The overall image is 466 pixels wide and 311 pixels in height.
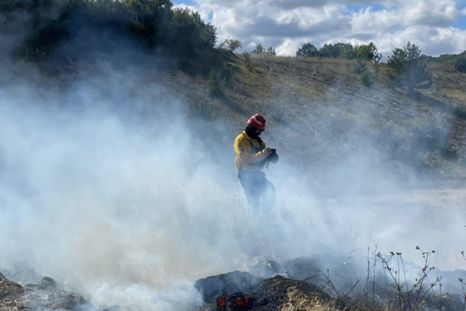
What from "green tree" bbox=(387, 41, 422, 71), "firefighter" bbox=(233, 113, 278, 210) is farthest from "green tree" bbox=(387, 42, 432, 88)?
"firefighter" bbox=(233, 113, 278, 210)

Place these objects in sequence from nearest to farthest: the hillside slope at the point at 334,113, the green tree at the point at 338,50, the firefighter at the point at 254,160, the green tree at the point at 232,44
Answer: the firefighter at the point at 254,160 → the hillside slope at the point at 334,113 → the green tree at the point at 232,44 → the green tree at the point at 338,50

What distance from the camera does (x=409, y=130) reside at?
53.3ft

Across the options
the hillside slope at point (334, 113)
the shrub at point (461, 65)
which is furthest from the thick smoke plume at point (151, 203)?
the shrub at point (461, 65)

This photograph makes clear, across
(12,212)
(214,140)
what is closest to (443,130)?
(214,140)

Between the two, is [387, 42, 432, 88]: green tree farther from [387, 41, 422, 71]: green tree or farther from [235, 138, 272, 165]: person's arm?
[235, 138, 272, 165]: person's arm

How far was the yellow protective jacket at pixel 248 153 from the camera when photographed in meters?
6.63

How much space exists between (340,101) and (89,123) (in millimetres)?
10780

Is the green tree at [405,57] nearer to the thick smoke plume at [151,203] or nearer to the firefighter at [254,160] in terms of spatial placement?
the thick smoke plume at [151,203]

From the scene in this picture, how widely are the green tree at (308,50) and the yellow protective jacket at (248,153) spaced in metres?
29.8

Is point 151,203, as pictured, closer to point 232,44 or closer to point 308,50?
point 232,44

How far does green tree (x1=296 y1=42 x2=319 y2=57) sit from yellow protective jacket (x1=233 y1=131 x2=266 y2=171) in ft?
97.9

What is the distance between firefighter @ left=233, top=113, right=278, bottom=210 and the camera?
21.6ft

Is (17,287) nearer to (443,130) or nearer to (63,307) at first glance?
(63,307)

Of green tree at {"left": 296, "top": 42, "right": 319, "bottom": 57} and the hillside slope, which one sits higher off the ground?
green tree at {"left": 296, "top": 42, "right": 319, "bottom": 57}
